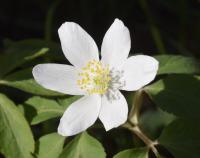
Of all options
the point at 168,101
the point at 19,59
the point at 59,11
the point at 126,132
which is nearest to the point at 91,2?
the point at 59,11

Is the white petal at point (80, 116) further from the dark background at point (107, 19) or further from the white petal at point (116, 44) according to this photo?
the dark background at point (107, 19)

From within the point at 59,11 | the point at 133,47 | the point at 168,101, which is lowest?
the point at 133,47

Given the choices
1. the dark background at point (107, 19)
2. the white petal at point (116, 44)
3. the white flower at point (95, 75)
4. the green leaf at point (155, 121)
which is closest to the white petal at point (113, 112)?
the white flower at point (95, 75)

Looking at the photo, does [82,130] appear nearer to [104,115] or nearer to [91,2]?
[104,115]

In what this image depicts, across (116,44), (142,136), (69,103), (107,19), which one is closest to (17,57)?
(69,103)

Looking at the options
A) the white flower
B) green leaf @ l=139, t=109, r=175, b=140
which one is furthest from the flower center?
green leaf @ l=139, t=109, r=175, b=140

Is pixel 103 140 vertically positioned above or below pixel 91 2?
below

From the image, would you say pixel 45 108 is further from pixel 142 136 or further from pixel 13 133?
pixel 142 136
